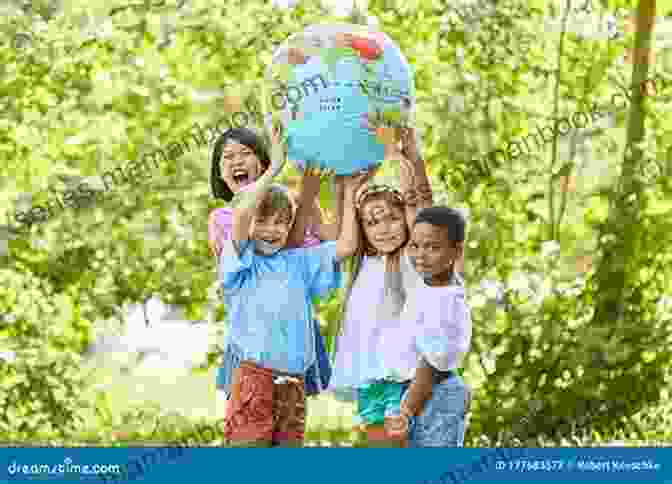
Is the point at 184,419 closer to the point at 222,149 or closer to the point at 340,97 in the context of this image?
the point at 222,149

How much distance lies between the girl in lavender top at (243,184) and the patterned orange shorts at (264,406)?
0.11 meters

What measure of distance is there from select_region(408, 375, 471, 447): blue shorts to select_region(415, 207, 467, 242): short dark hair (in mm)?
509

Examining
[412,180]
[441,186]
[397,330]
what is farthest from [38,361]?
[412,180]

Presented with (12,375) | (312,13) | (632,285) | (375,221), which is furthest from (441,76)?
(12,375)

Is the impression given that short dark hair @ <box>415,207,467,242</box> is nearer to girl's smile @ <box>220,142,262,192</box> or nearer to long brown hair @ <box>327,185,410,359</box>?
long brown hair @ <box>327,185,410,359</box>

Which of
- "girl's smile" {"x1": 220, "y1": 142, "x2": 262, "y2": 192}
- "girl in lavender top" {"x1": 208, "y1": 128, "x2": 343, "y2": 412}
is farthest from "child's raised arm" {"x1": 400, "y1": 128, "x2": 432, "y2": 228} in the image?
"girl's smile" {"x1": 220, "y1": 142, "x2": 262, "y2": 192}

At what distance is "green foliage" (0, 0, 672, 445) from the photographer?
17.5 feet

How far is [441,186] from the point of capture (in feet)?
17.5

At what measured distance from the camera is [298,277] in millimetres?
4035

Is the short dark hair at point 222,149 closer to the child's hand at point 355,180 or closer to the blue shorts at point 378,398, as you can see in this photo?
the child's hand at point 355,180

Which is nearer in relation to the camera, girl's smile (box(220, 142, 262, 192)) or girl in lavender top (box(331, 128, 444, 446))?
girl in lavender top (box(331, 128, 444, 446))

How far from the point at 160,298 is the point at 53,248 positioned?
565mm

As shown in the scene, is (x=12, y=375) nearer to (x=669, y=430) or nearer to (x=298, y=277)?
(x=298, y=277)

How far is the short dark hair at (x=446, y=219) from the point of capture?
3.93m
